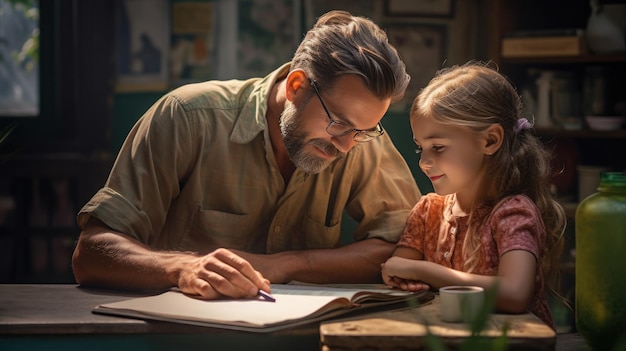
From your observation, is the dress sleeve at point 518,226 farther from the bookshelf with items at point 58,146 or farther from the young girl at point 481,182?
the bookshelf with items at point 58,146

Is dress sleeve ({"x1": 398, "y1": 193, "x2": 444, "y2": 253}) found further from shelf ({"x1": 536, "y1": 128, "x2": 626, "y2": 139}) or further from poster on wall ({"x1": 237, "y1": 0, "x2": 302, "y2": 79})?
poster on wall ({"x1": 237, "y1": 0, "x2": 302, "y2": 79})

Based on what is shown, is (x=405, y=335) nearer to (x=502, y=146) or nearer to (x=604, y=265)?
(x=604, y=265)

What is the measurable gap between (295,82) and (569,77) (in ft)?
6.82

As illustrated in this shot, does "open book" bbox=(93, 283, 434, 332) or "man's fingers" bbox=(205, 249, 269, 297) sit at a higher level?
"man's fingers" bbox=(205, 249, 269, 297)

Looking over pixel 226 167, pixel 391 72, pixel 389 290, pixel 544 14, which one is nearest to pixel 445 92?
pixel 391 72

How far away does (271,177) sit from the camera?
7.48 feet

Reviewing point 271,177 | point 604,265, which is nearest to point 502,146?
point 604,265

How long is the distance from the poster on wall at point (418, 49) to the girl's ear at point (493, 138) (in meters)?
2.14

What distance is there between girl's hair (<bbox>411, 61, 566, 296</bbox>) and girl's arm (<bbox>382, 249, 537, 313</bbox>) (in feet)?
0.52

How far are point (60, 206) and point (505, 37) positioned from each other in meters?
2.24

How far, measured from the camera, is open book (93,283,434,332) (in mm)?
1509

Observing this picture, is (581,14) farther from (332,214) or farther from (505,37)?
(332,214)

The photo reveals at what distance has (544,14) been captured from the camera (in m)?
4.06

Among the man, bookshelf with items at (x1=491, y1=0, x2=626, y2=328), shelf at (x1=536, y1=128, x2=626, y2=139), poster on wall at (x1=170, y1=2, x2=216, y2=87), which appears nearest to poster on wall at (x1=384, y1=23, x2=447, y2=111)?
bookshelf with items at (x1=491, y1=0, x2=626, y2=328)
